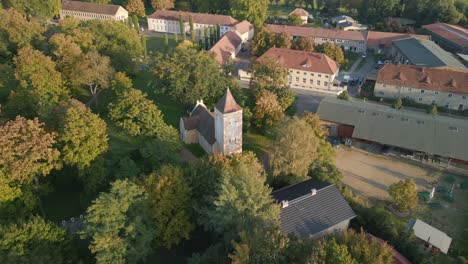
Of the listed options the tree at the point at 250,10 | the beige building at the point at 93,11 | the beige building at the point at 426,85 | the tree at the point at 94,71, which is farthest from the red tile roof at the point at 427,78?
the beige building at the point at 93,11

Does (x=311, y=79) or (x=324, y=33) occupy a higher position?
(x=324, y=33)

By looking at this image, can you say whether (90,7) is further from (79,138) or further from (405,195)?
(405,195)

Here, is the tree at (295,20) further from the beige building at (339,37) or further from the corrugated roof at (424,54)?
the corrugated roof at (424,54)

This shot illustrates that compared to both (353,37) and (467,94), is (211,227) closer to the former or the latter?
(467,94)

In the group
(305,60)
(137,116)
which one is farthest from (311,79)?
(137,116)

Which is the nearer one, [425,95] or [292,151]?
[292,151]

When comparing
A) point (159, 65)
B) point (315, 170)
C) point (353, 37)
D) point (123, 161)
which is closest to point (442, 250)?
point (315, 170)

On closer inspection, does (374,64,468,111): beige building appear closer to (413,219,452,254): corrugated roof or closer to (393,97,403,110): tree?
(393,97,403,110): tree
